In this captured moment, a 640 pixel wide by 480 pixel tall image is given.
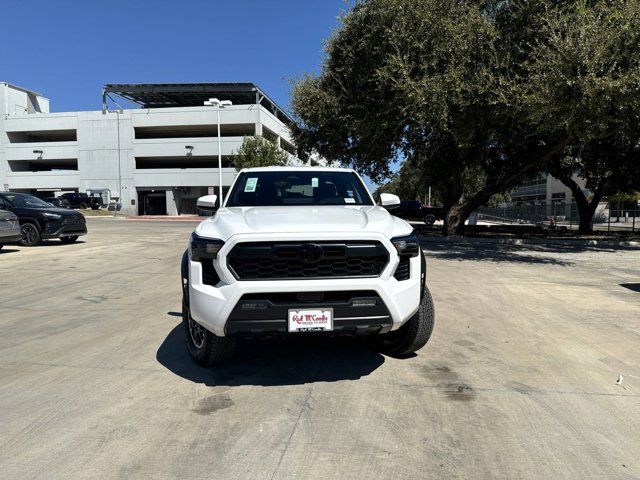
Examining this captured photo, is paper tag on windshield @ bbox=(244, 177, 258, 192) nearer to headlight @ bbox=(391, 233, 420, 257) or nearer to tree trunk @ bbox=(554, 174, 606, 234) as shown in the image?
headlight @ bbox=(391, 233, 420, 257)

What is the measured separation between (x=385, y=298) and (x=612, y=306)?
508cm

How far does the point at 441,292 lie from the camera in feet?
25.7

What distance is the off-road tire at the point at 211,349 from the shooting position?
3.90 meters

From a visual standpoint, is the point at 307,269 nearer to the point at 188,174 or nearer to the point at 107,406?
the point at 107,406

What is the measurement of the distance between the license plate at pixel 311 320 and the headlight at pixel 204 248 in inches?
28.4

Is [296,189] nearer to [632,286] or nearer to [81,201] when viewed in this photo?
[632,286]

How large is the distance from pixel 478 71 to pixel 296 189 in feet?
32.5

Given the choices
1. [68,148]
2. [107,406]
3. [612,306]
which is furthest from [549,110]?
[68,148]

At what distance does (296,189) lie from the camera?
5.18 m

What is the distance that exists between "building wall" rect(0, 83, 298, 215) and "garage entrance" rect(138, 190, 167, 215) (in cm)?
24

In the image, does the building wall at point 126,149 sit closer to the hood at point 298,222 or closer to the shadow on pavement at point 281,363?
the shadow on pavement at point 281,363

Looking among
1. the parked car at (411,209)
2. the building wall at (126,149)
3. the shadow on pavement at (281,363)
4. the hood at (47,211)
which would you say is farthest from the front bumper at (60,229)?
the building wall at (126,149)

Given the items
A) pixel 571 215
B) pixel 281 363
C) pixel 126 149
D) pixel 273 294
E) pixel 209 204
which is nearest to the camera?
pixel 273 294

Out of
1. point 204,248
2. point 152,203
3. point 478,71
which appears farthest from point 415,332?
point 152,203
